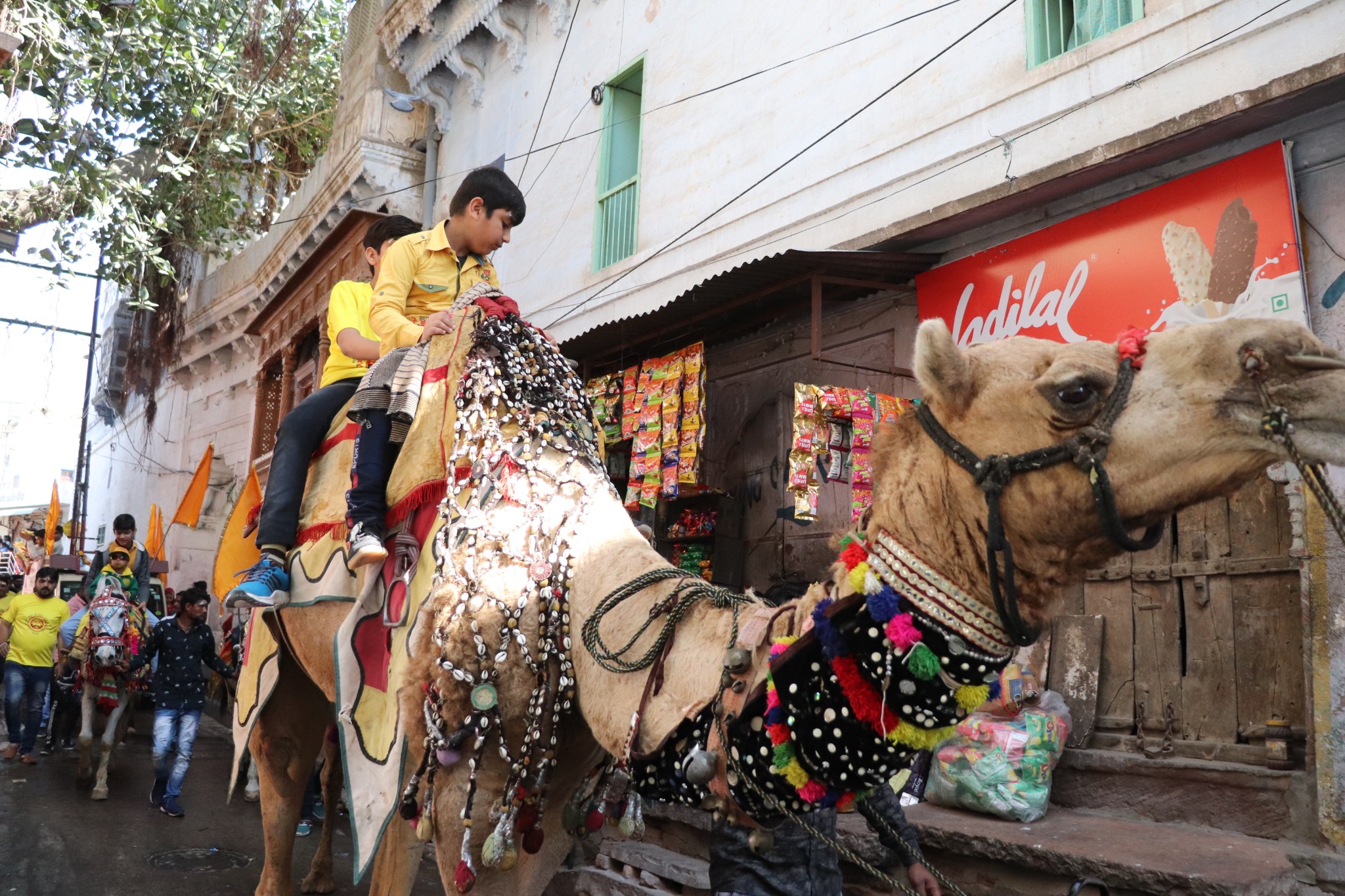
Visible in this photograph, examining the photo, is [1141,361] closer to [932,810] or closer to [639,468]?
[932,810]

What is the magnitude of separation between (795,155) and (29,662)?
31.0ft

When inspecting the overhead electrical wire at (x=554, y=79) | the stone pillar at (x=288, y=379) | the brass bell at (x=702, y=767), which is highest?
the overhead electrical wire at (x=554, y=79)

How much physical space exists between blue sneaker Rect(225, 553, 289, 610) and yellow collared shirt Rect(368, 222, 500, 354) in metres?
1.12

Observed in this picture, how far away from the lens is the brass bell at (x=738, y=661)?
2.20 metres

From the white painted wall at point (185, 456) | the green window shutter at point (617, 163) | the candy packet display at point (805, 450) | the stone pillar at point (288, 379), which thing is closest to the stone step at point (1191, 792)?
the candy packet display at point (805, 450)

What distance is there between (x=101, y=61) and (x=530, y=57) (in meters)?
5.40

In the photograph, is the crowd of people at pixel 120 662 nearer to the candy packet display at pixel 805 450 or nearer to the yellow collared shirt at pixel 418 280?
the candy packet display at pixel 805 450

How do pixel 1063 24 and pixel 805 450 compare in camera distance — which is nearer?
pixel 1063 24

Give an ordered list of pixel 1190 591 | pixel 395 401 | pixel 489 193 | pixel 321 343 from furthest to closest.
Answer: pixel 321 343, pixel 1190 591, pixel 489 193, pixel 395 401

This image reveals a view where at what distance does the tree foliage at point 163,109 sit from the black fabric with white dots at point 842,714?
34.8 feet

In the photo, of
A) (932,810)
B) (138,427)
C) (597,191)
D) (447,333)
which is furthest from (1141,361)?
(138,427)

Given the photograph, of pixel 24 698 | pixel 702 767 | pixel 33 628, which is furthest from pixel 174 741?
pixel 702 767

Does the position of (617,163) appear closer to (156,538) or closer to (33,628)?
(33,628)

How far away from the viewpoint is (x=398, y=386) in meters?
3.65
